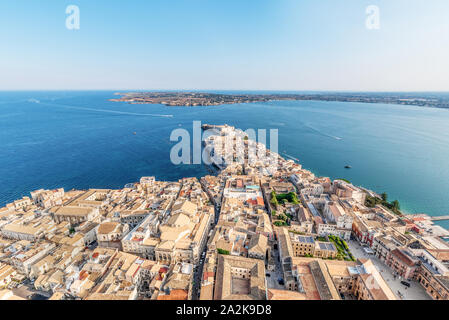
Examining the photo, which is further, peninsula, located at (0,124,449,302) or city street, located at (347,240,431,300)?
city street, located at (347,240,431,300)

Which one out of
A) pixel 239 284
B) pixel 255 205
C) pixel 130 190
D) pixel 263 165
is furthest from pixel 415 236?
pixel 130 190

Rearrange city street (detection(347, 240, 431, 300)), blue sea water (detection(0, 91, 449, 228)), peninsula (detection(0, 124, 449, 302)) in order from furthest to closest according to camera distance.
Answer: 1. blue sea water (detection(0, 91, 449, 228))
2. city street (detection(347, 240, 431, 300))
3. peninsula (detection(0, 124, 449, 302))

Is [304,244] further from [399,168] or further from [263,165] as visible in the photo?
[399,168]

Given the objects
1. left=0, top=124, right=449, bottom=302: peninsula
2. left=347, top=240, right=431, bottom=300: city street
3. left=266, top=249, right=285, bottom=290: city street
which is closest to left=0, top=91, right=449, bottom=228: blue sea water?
left=0, top=124, right=449, bottom=302: peninsula

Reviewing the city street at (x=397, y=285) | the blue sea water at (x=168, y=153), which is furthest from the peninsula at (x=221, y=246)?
the blue sea water at (x=168, y=153)

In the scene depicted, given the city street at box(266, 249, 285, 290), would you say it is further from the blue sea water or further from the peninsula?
the blue sea water

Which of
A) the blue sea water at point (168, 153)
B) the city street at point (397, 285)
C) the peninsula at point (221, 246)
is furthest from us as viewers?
the blue sea water at point (168, 153)

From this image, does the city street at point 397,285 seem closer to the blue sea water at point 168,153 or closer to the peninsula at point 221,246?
the peninsula at point 221,246

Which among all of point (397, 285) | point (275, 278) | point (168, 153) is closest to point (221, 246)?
point (275, 278)
